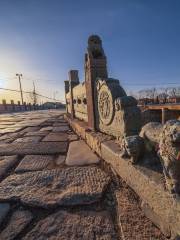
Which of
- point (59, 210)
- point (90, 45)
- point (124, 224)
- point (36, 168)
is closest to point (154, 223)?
point (124, 224)

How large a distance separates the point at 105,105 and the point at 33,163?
171cm

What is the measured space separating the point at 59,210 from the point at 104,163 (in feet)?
4.18

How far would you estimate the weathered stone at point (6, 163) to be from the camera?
2.79m

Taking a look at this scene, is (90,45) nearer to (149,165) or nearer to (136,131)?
(136,131)

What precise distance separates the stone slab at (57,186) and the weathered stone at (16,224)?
15cm

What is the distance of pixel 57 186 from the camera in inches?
87.4

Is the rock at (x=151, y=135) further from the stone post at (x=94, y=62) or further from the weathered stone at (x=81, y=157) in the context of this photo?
the stone post at (x=94, y=62)

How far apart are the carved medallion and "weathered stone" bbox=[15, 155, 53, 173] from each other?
132cm

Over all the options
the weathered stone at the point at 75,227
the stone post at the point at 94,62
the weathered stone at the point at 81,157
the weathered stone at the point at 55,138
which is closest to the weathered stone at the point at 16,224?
the weathered stone at the point at 75,227

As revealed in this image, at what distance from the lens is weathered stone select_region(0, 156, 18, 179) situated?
2.79 metres

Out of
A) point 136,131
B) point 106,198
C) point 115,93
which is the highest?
point 115,93

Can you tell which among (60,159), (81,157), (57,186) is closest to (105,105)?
(81,157)

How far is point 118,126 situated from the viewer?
299 cm

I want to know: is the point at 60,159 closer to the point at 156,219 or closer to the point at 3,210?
the point at 3,210
